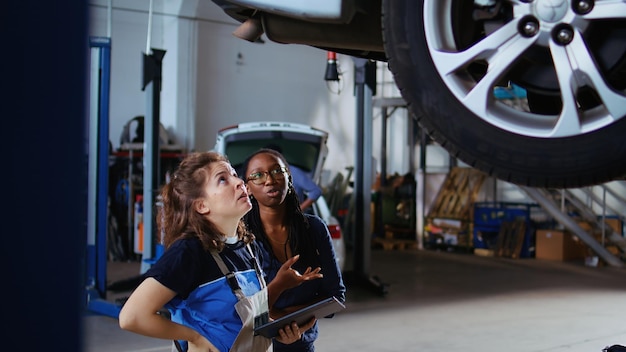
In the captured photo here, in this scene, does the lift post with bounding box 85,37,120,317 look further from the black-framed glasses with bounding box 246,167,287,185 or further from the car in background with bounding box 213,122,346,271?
the black-framed glasses with bounding box 246,167,287,185

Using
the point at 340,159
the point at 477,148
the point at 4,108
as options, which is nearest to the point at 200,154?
the point at 477,148

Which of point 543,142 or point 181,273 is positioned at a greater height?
point 543,142

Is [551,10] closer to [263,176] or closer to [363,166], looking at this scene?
[263,176]

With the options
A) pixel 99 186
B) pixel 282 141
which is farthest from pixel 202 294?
pixel 282 141

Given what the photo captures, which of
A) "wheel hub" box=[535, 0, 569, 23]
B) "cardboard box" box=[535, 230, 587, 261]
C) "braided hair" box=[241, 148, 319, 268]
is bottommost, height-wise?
"cardboard box" box=[535, 230, 587, 261]

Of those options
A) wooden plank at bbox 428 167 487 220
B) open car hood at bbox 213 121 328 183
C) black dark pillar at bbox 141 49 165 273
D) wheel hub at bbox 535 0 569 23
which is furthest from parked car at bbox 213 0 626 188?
wooden plank at bbox 428 167 487 220

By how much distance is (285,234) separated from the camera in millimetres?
3010

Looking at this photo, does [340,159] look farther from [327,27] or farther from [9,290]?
[9,290]

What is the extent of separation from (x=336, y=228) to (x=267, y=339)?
5701 millimetres

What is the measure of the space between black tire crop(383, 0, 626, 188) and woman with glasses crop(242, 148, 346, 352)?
3.77ft

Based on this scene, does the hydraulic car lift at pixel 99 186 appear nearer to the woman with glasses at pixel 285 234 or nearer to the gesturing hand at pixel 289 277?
→ the woman with glasses at pixel 285 234

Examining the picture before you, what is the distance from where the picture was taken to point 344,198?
14.8 metres

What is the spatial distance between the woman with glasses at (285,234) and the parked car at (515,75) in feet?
3.57

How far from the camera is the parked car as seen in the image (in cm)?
175
